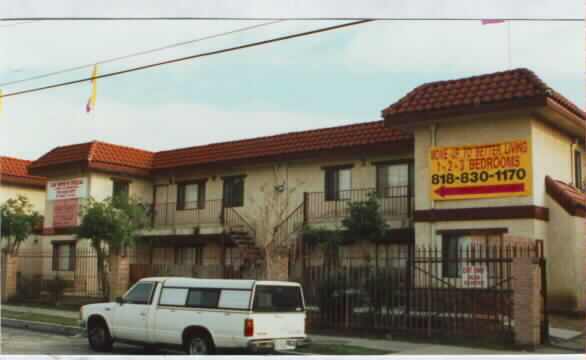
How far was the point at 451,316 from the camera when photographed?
50.8 feet

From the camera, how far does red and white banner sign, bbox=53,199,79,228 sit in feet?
96.5

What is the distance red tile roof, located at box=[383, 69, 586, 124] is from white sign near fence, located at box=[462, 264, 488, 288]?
4.55m

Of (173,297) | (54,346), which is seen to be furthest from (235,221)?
(173,297)

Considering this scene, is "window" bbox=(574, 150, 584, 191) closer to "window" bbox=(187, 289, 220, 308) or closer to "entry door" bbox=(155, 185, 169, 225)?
"window" bbox=(187, 289, 220, 308)

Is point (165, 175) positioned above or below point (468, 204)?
above

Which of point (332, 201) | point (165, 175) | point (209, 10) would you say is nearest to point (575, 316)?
point (332, 201)

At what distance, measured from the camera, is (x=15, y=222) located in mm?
27922

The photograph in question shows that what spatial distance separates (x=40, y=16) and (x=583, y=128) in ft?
49.5

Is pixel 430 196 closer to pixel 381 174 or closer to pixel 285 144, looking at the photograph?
pixel 381 174

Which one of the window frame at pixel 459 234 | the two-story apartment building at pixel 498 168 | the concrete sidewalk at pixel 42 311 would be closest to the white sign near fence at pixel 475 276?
the window frame at pixel 459 234

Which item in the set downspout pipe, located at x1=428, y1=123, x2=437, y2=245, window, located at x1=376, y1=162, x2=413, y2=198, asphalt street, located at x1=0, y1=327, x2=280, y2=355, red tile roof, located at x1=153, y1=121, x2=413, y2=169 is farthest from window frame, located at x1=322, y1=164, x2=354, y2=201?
asphalt street, located at x1=0, y1=327, x2=280, y2=355

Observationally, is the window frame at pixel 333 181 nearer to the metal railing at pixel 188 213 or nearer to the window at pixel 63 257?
the metal railing at pixel 188 213

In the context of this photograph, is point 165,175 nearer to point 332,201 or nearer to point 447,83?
point 332,201

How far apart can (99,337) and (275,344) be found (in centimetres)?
413
